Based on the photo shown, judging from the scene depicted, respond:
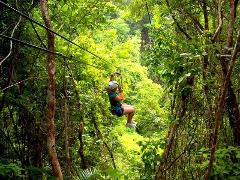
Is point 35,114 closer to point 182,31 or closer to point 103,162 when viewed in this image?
point 103,162

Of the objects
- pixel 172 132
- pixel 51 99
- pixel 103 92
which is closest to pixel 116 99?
pixel 172 132

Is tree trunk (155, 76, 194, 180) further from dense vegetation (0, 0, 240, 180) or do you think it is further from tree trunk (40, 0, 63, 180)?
tree trunk (40, 0, 63, 180)

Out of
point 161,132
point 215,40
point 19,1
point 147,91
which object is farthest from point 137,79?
point 215,40

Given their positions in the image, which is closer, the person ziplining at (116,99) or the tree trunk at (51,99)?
the tree trunk at (51,99)

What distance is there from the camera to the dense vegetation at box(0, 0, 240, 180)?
→ 428cm

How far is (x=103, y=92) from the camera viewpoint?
789cm

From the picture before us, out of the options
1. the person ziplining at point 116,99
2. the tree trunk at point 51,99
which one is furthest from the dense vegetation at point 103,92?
the person ziplining at point 116,99

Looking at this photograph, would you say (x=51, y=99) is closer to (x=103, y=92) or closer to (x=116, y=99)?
(x=116, y=99)

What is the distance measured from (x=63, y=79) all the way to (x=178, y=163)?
2.42 m

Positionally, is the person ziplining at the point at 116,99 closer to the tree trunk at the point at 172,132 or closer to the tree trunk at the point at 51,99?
the tree trunk at the point at 172,132

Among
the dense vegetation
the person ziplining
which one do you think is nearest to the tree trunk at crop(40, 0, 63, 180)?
the dense vegetation

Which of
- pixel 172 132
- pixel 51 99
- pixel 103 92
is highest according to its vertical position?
pixel 51 99

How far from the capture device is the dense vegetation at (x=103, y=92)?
428 centimetres

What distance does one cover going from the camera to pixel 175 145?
5055 millimetres
